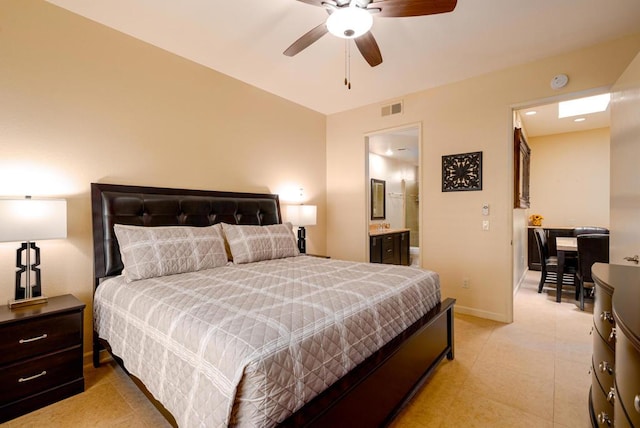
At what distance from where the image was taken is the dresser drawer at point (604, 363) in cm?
125

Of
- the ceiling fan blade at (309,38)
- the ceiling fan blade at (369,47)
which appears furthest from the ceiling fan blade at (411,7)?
the ceiling fan blade at (309,38)

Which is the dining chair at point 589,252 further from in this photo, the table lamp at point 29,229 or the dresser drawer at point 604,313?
the table lamp at point 29,229

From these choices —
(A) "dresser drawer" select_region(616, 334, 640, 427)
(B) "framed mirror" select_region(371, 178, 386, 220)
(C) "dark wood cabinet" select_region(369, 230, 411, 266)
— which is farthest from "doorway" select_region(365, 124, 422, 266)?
(A) "dresser drawer" select_region(616, 334, 640, 427)

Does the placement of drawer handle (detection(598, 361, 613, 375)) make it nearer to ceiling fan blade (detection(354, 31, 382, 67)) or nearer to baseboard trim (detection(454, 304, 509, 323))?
baseboard trim (detection(454, 304, 509, 323))

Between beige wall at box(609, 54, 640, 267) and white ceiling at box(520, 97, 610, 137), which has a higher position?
A: white ceiling at box(520, 97, 610, 137)

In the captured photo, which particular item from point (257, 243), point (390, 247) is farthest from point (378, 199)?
point (257, 243)

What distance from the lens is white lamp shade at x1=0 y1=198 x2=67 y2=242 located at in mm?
1801

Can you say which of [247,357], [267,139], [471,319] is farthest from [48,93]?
[471,319]

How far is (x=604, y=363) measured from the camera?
4.33 feet

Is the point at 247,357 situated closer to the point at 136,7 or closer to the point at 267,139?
the point at 136,7

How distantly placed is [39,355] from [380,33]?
3.42 metres

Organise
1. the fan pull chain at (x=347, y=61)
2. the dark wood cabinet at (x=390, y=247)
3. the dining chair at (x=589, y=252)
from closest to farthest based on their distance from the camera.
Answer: the fan pull chain at (x=347, y=61)
the dining chair at (x=589, y=252)
the dark wood cabinet at (x=390, y=247)

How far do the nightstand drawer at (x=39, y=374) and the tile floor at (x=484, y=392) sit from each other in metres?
0.14

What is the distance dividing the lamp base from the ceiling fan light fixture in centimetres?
266
